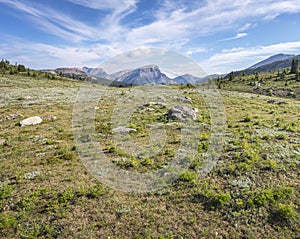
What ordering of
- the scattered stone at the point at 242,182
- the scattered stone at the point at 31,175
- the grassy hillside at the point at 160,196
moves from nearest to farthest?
the grassy hillside at the point at 160,196, the scattered stone at the point at 242,182, the scattered stone at the point at 31,175

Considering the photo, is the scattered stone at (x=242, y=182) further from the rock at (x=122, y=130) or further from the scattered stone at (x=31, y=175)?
the rock at (x=122, y=130)

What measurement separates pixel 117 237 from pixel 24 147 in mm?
13060

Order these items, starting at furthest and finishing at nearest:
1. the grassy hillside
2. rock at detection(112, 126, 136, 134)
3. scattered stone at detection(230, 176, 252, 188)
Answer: rock at detection(112, 126, 136, 134), scattered stone at detection(230, 176, 252, 188), the grassy hillside

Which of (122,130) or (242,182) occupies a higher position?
(122,130)

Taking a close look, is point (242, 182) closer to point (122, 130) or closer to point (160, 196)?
point (160, 196)

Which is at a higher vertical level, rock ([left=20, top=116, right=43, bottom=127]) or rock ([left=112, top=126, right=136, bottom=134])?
rock ([left=20, top=116, right=43, bottom=127])

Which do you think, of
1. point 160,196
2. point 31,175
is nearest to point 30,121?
point 31,175

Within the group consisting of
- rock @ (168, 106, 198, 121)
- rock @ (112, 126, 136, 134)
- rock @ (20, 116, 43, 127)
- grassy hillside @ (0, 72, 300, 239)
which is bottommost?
grassy hillside @ (0, 72, 300, 239)

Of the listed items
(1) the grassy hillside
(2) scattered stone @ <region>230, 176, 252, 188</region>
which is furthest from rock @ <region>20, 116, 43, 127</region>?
(2) scattered stone @ <region>230, 176, 252, 188</region>

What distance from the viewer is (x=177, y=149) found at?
51.9 feet

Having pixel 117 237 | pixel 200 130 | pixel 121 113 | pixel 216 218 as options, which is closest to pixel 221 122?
pixel 200 130

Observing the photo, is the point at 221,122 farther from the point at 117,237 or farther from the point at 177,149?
the point at 117,237

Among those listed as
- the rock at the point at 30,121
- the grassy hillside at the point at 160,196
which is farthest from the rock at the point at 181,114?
the rock at the point at 30,121

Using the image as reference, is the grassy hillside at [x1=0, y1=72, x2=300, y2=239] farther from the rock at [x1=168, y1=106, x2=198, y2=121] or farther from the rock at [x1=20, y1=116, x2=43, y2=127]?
the rock at [x1=168, y1=106, x2=198, y2=121]
